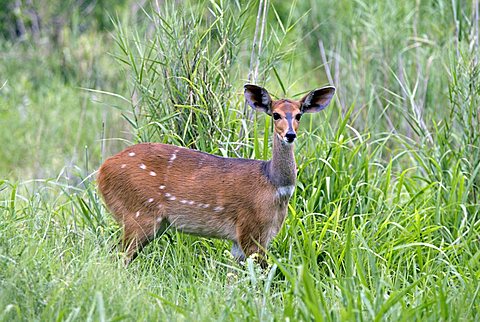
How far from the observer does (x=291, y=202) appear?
5945mm

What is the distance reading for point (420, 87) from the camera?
26.3ft

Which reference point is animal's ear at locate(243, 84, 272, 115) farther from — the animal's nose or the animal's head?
the animal's nose

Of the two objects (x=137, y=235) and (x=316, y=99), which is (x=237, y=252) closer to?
(x=137, y=235)

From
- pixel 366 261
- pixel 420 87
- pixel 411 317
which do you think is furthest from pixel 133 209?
pixel 420 87

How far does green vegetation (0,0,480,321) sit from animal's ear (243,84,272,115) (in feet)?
1.89

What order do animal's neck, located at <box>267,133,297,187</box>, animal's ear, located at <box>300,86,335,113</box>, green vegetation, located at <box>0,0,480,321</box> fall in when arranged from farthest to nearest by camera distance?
animal's ear, located at <box>300,86,335,113</box> < animal's neck, located at <box>267,133,297,187</box> < green vegetation, located at <box>0,0,480,321</box>

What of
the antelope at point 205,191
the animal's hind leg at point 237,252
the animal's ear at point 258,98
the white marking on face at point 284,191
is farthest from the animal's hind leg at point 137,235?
the animal's ear at point 258,98

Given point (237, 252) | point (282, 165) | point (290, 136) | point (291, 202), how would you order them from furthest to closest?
1. point (291, 202)
2. point (237, 252)
3. point (282, 165)
4. point (290, 136)

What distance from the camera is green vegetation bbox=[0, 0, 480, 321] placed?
431 centimetres

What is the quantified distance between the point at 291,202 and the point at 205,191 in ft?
2.34

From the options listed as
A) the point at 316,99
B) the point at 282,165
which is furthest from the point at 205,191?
the point at 316,99

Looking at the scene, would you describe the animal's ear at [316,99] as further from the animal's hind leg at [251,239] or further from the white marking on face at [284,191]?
the animal's hind leg at [251,239]

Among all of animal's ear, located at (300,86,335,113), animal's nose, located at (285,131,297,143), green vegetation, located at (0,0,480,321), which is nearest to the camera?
green vegetation, located at (0,0,480,321)

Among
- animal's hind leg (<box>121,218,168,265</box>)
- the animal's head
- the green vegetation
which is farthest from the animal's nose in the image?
animal's hind leg (<box>121,218,168,265</box>)
